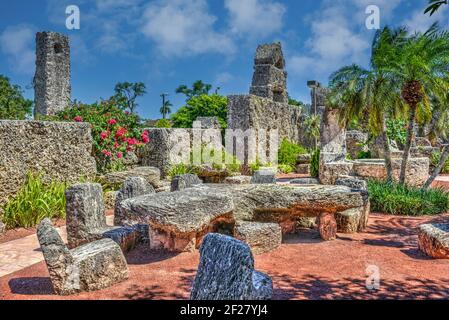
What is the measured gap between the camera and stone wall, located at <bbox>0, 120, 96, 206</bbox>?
7.47 meters

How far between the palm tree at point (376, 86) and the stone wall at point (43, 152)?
22.7ft

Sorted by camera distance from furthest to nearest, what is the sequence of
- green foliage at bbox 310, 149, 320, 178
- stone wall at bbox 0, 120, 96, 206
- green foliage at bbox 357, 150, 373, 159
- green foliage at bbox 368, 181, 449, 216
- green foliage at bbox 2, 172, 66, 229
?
green foliage at bbox 357, 150, 373, 159, green foliage at bbox 310, 149, 320, 178, green foliage at bbox 368, 181, 449, 216, stone wall at bbox 0, 120, 96, 206, green foliage at bbox 2, 172, 66, 229

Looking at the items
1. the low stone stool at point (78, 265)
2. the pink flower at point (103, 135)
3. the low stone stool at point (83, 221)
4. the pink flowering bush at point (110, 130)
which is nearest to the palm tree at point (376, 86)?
the pink flowering bush at point (110, 130)

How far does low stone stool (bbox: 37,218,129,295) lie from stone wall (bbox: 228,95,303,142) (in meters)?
12.2

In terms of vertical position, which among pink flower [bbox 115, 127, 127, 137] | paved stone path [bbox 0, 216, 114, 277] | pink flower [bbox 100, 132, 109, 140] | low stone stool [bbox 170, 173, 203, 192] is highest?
pink flower [bbox 115, 127, 127, 137]

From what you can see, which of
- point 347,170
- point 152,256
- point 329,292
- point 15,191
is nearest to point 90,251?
point 152,256

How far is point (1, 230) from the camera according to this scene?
676 cm

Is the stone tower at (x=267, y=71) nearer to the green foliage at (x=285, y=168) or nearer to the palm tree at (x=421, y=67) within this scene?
the green foliage at (x=285, y=168)

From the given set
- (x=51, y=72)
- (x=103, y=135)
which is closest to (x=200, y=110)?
(x=51, y=72)

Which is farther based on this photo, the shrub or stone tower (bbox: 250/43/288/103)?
stone tower (bbox: 250/43/288/103)

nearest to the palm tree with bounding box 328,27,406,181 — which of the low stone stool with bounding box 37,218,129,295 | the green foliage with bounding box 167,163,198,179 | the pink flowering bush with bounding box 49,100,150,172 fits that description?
the green foliage with bounding box 167,163,198,179

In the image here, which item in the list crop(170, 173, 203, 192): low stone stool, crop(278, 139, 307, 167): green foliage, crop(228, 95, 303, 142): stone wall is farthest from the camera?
crop(278, 139, 307, 167): green foliage

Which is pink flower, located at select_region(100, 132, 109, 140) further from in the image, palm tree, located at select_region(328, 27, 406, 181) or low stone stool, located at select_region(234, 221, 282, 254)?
palm tree, located at select_region(328, 27, 406, 181)

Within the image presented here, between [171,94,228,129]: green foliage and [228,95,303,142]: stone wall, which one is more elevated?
[171,94,228,129]: green foliage
